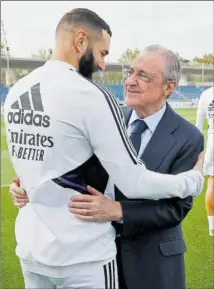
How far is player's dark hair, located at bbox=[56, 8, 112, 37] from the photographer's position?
3.70 ft

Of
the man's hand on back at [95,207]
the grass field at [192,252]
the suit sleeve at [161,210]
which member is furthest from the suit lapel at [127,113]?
the grass field at [192,252]

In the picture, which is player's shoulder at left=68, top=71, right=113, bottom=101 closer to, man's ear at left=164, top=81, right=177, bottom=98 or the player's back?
the player's back

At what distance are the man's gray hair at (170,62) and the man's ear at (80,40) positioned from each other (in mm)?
291

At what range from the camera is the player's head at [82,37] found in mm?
1128

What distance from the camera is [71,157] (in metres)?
1.10

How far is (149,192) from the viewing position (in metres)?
1.12

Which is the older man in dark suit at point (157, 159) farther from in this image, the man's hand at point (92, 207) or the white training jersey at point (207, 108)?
the white training jersey at point (207, 108)

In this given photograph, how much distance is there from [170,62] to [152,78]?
0.07 metres

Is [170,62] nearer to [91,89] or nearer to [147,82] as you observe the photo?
[147,82]

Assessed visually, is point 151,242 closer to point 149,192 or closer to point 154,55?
point 149,192

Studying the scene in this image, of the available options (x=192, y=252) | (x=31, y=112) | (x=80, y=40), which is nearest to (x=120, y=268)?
(x=31, y=112)

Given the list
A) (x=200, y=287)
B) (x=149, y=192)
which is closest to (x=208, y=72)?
(x=200, y=287)

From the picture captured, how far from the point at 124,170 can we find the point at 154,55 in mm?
425

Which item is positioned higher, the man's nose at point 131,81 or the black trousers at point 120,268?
the man's nose at point 131,81
